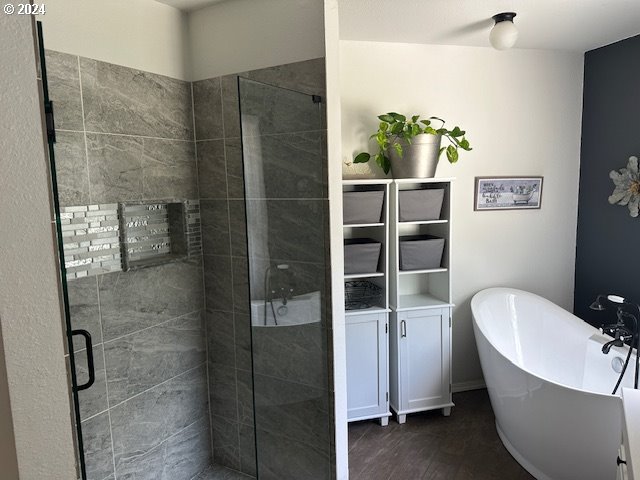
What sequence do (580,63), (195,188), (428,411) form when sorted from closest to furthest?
(195,188) < (428,411) < (580,63)

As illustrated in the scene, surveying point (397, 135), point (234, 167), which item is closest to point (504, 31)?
point (397, 135)

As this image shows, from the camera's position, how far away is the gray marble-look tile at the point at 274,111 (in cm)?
168

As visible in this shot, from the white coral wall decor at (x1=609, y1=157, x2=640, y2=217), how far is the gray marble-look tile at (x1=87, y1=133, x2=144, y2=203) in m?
3.20

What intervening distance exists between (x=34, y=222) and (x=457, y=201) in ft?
9.79

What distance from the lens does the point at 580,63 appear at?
3.32 metres

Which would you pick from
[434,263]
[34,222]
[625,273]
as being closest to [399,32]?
[434,263]

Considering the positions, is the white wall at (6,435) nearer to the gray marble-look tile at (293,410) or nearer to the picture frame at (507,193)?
the gray marble-look tile at (293,410)

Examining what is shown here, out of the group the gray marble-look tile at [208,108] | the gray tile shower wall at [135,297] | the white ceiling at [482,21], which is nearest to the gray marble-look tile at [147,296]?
the gray tile shower wall at [135,297]

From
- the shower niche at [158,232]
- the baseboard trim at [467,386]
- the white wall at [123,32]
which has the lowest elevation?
the baseboard trim at [467,386]

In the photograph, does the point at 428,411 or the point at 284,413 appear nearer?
the point at 284,413

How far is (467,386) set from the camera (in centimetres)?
337

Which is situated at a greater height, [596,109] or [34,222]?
[596,109]

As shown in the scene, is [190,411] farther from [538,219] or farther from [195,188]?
[538,219]

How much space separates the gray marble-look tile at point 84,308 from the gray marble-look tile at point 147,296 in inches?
1.2
